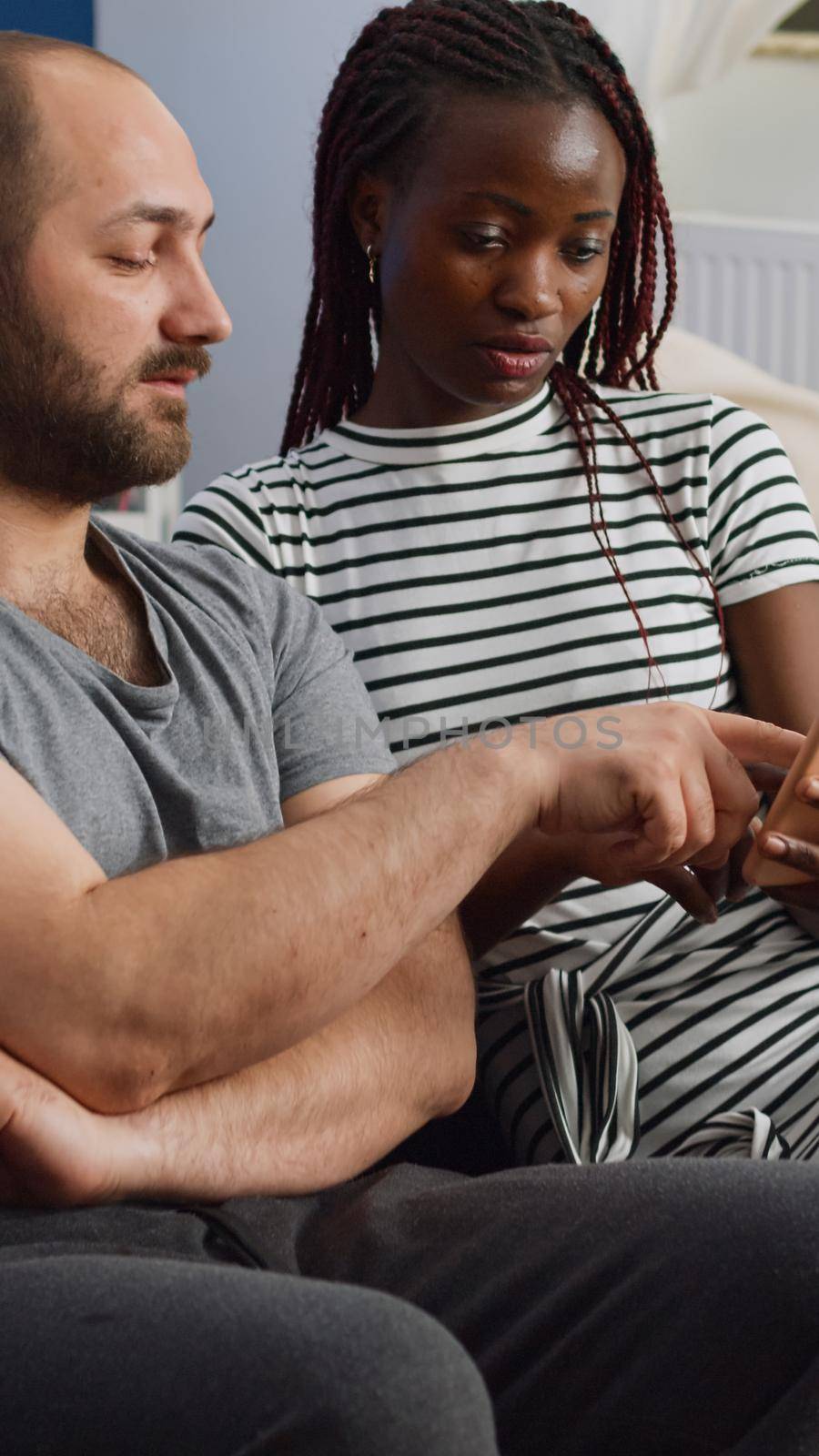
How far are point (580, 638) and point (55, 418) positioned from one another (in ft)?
1.46

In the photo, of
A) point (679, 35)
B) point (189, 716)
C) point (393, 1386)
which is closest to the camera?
point (393, 1386)

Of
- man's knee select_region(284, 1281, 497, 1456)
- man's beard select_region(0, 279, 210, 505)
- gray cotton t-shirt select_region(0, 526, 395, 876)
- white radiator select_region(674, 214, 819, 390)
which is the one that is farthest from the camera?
white radiator select_region(674, 214, 819, 390)

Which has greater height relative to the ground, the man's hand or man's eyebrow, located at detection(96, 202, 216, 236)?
man's eyebrow, located at detection(96, 202, 216, 236)

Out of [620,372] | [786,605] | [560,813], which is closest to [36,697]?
[560,813]

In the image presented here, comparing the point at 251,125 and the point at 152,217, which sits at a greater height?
the point at 251,125

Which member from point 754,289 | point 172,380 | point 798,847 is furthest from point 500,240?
point 754,289

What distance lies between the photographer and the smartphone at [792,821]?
0.97 meters

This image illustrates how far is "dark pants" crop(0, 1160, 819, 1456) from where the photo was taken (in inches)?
25.5

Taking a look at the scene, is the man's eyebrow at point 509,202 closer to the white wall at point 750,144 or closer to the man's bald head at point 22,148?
the man's bald head at point 22,148

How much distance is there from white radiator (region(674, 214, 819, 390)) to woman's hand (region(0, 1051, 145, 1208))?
2.85 metres

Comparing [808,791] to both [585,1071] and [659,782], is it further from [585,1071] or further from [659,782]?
[585,1071]

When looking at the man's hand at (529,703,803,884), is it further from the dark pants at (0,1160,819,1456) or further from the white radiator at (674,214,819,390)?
the white radiator at (674,214,819,390)

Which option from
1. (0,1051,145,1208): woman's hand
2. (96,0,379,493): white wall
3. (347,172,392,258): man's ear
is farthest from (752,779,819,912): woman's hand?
(96,0,379,493): white wall

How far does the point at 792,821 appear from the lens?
1.00m
